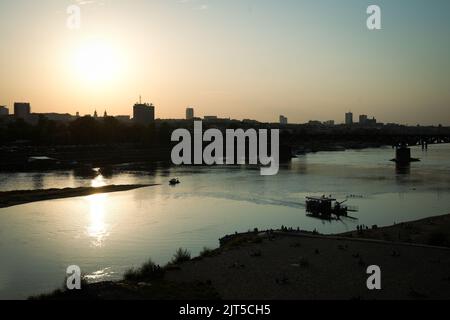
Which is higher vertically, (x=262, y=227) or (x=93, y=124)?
(x=93, y=124)

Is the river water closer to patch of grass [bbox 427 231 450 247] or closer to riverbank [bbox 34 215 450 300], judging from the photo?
riverbank [bbox 34 215 450 300]

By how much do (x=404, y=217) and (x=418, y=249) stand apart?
14584 mm

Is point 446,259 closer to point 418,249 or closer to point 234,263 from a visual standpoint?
point 418,249

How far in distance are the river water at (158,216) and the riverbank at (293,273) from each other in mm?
3711

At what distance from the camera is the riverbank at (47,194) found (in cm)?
4078

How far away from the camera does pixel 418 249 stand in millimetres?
19250

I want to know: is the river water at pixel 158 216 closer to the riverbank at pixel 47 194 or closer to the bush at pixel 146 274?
the riverbank at pixel 47 194

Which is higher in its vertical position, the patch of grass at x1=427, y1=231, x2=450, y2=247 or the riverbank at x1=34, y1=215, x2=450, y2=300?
the riverbank at x1=34, y1=215, x2=450, y2=300

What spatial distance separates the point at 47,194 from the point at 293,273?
33.2m

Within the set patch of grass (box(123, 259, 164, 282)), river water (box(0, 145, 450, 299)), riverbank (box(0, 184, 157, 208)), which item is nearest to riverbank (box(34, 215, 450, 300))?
patch of grass (box(123, 259, 164, 282))

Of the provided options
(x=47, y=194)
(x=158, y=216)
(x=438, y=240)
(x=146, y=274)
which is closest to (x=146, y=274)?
(x=146, y=274)

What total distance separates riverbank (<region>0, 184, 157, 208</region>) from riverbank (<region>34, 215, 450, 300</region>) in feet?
84.0

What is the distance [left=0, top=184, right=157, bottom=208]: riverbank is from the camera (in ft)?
134
